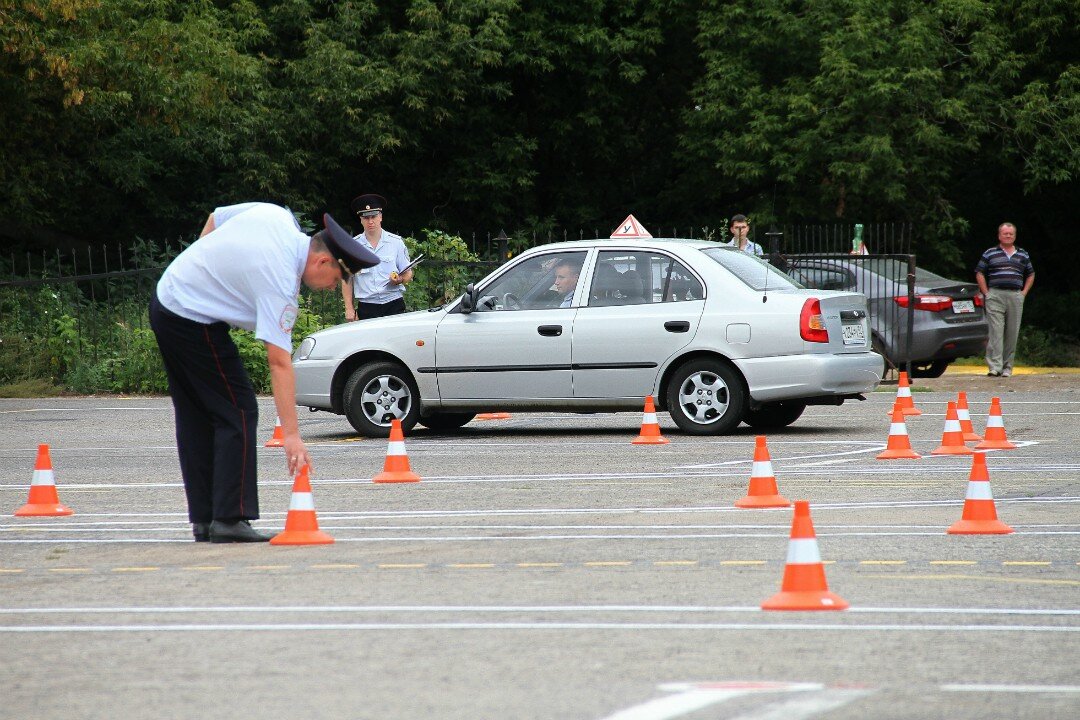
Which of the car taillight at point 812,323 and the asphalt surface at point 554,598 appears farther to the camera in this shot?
the car taillight at point 812,323

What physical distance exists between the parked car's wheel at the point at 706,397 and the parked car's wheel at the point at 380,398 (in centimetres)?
220

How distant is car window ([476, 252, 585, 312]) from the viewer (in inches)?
573

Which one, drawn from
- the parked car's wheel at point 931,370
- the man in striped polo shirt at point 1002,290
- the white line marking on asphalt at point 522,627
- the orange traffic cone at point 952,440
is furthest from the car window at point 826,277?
the white line marking on asphalt at point 522,627

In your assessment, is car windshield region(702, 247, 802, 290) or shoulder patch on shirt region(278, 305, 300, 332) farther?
car windshield region(702, 247, 802, 290)

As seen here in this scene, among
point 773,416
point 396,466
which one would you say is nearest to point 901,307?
point 773,416

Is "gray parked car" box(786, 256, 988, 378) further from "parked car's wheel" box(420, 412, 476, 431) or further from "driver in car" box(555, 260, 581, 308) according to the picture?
"driver in car" box(555, 260, 581, 308)

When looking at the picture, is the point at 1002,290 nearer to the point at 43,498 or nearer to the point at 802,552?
the point at 43,498

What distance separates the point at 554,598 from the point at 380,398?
8.13m

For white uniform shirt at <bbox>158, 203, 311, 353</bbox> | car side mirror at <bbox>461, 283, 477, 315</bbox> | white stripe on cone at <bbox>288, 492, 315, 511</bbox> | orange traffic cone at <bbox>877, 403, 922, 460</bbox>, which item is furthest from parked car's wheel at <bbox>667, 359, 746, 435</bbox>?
white uniform shirt at <bbox>158, 203, 311, 353</bbox>

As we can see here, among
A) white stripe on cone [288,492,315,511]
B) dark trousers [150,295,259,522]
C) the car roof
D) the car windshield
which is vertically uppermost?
the car roof

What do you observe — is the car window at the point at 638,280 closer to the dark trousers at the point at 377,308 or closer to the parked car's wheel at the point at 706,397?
the parked car's wheel at the point at 706,397

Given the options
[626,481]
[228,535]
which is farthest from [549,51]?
[228,535]

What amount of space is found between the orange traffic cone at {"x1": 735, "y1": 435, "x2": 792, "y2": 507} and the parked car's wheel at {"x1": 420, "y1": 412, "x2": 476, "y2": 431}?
608 centimetres

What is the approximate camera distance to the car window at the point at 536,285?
14.6 m
